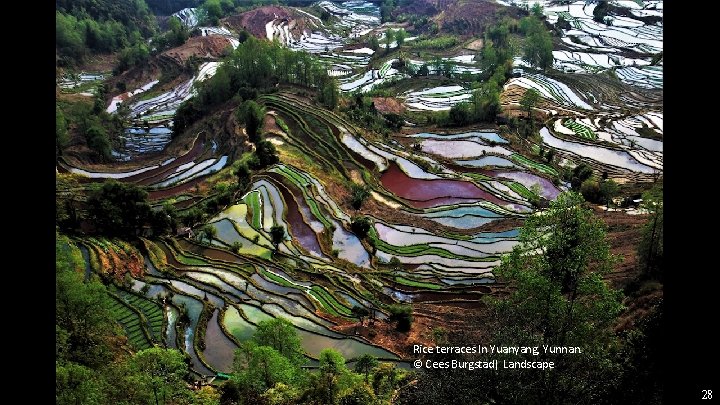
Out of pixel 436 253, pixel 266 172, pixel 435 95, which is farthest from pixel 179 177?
pixel 435 95

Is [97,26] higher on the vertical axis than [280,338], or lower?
lower

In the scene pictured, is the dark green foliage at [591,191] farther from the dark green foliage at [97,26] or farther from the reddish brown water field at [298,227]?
the dark green foliage at [97,26]

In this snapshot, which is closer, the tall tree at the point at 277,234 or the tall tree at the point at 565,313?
the tall tree at the point at 565,313

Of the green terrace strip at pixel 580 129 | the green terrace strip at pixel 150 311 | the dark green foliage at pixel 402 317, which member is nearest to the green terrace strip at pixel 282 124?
the green terrace strip at pixel 150 311

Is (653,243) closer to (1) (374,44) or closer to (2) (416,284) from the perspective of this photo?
(2) (416,284)

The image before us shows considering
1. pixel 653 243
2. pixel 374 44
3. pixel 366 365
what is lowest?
pixel 374 44

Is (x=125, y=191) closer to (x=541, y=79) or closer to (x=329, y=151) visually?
(x=329, y=151)

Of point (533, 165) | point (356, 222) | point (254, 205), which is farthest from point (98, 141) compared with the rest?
point (533, 165)
